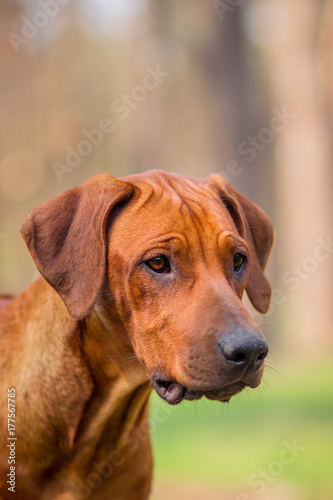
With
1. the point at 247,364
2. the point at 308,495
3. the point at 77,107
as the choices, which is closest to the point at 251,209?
the point at 247,364

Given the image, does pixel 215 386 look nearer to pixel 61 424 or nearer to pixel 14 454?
pixel 61 424

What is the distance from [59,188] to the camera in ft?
67.9

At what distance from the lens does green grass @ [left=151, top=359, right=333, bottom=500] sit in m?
6.31

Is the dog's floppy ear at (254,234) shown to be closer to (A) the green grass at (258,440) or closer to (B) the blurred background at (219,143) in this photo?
(B) the blurred background at (219,143)

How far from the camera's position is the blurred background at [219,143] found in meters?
7.20

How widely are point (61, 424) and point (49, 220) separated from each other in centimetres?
110
